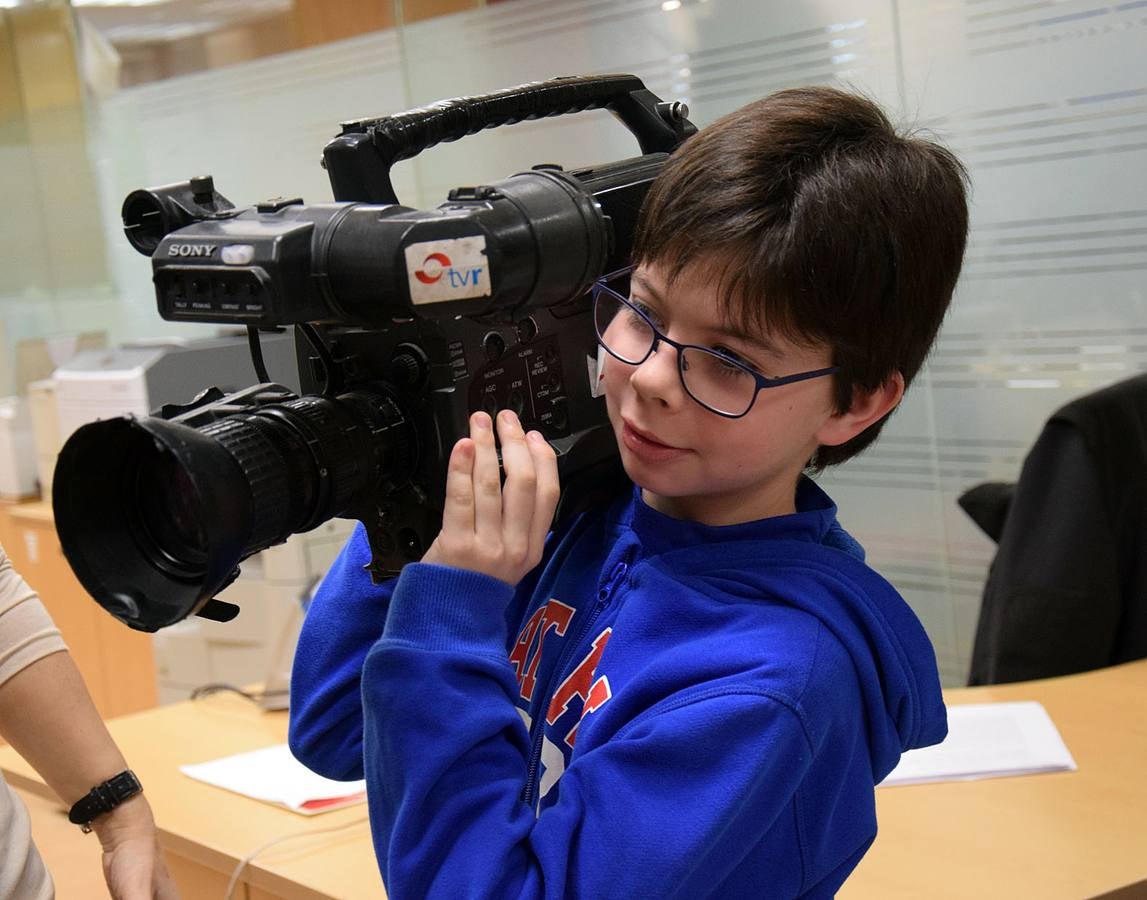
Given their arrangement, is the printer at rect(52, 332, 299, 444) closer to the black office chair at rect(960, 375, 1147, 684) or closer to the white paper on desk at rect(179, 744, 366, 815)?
the white paper on desk at rect(179, 744, 366, 815)

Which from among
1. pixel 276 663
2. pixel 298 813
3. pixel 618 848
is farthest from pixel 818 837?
pixel 276 663

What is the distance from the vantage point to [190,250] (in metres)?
0.76

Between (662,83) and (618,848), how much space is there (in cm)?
212

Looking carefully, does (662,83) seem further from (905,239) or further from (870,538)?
(905,239)

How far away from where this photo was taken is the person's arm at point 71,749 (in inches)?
46.6

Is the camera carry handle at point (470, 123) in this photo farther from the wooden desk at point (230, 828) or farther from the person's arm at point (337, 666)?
the wooden desk at point (230, 828)

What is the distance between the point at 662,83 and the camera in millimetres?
2613

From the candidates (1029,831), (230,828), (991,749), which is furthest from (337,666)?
(991,749)

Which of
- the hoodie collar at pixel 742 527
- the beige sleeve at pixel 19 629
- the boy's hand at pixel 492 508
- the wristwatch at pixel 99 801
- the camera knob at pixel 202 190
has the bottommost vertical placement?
the wristwatch at pixel 99 801

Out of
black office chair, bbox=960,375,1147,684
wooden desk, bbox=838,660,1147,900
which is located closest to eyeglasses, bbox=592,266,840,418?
wooden desk, bbox=838,660,1147,900

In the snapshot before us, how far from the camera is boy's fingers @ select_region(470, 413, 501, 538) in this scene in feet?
2.57

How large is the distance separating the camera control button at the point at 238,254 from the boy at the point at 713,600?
172 millimetres

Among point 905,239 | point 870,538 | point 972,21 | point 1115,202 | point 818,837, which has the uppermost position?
point 972,21

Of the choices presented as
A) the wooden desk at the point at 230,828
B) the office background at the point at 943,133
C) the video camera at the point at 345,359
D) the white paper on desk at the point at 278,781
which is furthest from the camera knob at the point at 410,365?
the office background at the point at 943,133
